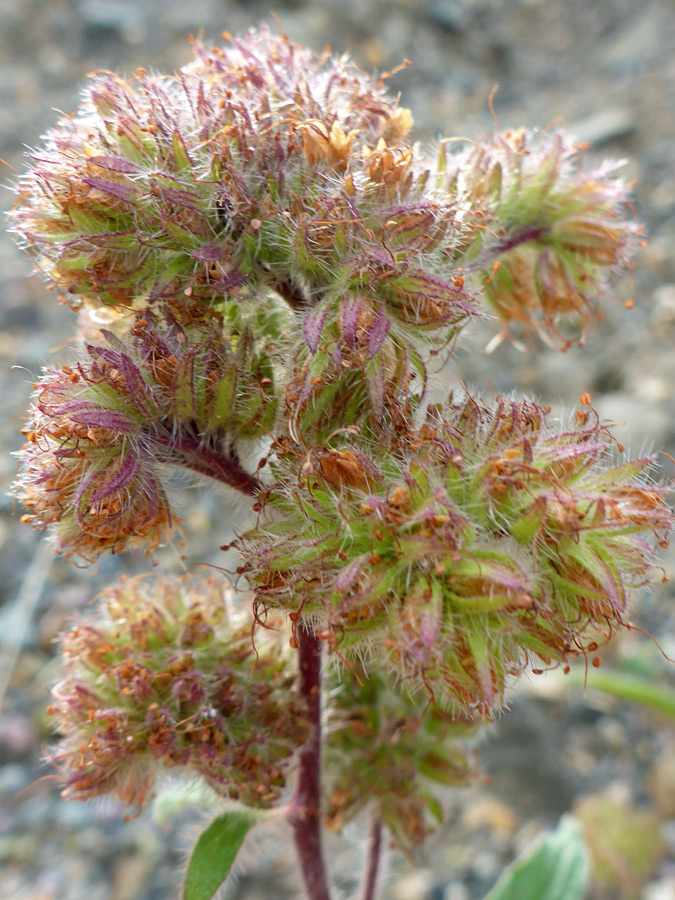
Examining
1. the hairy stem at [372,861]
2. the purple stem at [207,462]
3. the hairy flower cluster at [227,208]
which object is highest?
the hairy flower cluster at [227,208]

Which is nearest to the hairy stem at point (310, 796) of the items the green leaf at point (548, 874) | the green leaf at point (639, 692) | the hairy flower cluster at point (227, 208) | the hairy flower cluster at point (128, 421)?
the hairy flower cluster at point (128, 421)

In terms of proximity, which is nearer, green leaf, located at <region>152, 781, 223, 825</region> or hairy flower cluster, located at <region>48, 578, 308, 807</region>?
hairy flower cluster, located at <region>48, 578, 308, 807</region>

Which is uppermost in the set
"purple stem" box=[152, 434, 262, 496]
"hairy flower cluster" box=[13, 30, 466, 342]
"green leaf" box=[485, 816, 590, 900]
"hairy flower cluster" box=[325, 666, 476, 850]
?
"hairy flower cluster" box=[13, 30, 466, 342]

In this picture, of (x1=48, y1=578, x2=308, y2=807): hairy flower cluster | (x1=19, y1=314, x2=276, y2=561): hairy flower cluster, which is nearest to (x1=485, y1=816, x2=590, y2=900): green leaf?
(x1=48, y1=578, x2=308, y2=807): hairy flower cluster

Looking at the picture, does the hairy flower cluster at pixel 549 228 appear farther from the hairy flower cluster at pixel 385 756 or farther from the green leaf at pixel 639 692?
the green leaf at pixel 639 692

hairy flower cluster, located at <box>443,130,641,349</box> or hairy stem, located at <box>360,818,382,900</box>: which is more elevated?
hairy flower cluster, located at <box>443,130,641,349</box>

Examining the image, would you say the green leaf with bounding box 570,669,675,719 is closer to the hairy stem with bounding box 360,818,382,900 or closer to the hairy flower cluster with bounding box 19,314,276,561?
the hairy stem with bounding box 360,818,382,900

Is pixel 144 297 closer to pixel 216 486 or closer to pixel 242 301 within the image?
pixel 242 301
